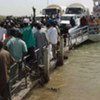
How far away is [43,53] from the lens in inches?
489

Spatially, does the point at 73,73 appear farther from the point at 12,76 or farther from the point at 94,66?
the point at 12,76

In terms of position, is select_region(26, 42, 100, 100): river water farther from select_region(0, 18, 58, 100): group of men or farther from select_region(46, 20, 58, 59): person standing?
select_region(46, 20, 58, 59): person standing

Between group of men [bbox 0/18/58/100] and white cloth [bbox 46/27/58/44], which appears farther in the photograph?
white cloth [bbox 46/27/58/44]

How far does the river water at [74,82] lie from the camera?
38.4ft

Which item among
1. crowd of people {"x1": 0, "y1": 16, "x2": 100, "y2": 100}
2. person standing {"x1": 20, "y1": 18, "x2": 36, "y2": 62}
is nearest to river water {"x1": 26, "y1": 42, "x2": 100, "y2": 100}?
crowd of people {"x1": 0, "y1": 16, "x2": 100, "y2": 100}

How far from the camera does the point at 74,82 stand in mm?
13727

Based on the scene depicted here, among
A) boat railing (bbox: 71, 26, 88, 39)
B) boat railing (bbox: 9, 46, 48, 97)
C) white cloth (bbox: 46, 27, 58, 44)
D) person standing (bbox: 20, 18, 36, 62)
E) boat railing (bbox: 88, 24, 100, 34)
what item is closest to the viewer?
boat railing (bbox: 9, 46, 48, 97)

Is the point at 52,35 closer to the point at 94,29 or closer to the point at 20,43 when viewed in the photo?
the point at 20,43

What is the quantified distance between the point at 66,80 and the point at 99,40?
12.4 m

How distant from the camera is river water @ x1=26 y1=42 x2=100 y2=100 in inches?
461

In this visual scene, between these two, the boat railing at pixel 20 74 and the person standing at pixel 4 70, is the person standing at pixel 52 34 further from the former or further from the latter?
the person standing at pixel 4 70

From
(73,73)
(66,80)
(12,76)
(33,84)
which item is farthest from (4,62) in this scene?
(73,73)

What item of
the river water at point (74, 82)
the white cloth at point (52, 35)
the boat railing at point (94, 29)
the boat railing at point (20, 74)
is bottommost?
the river water at point (74, 82)

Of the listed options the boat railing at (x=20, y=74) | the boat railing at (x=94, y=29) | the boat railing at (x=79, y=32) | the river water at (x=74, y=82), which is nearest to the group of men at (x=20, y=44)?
the boat railing at (x=20, y=74)
